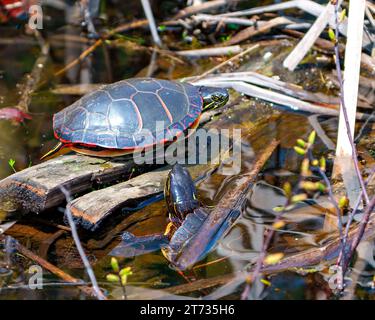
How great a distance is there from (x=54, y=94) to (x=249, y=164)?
2650 millimetres

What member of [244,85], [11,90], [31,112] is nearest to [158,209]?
[244,85]

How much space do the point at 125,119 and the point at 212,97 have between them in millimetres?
982

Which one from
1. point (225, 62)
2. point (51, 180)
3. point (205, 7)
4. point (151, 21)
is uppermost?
point (205, 7)

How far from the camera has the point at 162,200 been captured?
4496 millimetres

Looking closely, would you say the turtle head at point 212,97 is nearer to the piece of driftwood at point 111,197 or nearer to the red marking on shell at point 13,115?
the piece of driftwood at point 111,197

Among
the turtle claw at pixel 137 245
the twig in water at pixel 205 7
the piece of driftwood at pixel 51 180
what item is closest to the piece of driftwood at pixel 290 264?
the turtle claw at pixel 137 245

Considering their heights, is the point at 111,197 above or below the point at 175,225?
above

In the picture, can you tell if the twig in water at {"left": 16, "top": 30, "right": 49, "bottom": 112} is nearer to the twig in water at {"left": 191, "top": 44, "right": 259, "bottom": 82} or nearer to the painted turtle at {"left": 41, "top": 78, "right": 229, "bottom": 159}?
the painted turtle at {"left": 41, "top": 78, "right": 229, "bottom": 159}

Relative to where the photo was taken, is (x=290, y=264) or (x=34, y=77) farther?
(x=34, y=77)

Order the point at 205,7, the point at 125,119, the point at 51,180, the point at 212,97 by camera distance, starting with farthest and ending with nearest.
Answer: the point at 205,7 < the point at 212,97 < the point at 125,119 < the point at 51,180

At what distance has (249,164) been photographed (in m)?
4.82

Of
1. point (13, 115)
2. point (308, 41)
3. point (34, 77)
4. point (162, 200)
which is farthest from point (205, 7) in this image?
point (162, 200)

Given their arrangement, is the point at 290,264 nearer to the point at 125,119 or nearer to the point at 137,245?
the point at 137,245
